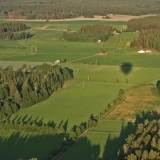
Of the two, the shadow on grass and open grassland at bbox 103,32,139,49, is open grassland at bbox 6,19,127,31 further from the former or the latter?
the shadow on grass

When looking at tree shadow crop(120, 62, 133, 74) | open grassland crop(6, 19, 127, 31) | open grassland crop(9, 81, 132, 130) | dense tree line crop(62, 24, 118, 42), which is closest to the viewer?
open grassland crop(9, 81, 132, 130)

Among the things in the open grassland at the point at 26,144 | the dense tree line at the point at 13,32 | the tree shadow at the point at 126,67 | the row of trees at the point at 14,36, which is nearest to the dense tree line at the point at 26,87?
the open grassland at the point at 26,144

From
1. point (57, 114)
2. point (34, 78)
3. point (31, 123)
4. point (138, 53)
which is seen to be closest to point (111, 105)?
point (57, 114)

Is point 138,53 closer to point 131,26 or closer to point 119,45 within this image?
point 119,45

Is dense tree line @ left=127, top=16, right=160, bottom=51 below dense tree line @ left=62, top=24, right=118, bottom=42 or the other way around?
A: the other way around

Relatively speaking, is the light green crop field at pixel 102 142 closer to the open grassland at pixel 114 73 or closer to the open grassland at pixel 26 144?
the open grassland at pixel 26 144

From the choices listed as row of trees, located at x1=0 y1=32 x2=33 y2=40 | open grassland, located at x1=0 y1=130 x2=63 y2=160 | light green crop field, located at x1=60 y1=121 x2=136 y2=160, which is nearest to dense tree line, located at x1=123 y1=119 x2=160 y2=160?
light green crop field, located at x1=60 y1=121 x2=136 y2=160
